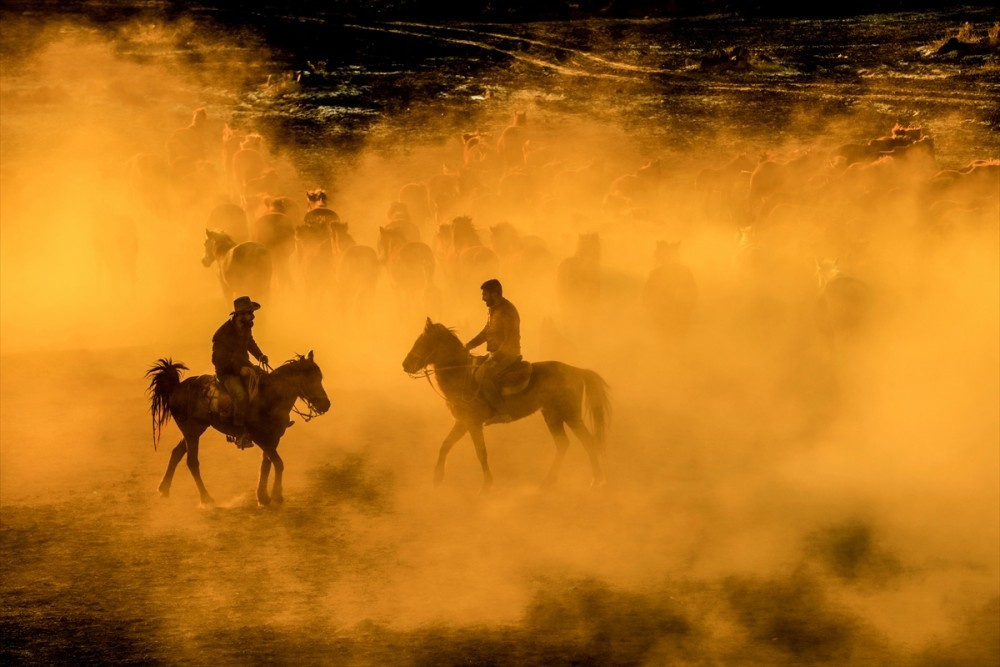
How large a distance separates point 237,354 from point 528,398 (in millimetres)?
3327

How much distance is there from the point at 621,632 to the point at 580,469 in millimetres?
4001

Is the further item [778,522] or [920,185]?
[920,185]

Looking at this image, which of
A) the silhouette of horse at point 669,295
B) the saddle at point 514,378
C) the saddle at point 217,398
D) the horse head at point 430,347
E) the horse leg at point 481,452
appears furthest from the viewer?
the silhouette of horse at point 669,295

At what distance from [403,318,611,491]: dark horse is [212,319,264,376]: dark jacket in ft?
6.17

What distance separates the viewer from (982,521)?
46.3 feet

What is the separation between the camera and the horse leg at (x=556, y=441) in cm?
1492

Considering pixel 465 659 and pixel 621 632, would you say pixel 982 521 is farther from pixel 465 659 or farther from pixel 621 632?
pixel 465 659

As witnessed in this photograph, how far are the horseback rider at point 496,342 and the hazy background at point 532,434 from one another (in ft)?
4.07

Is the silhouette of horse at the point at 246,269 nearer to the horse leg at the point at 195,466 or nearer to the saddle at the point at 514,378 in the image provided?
the horse leg at the point at 195,466

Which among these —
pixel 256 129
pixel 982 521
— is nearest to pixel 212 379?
pixel 982 521

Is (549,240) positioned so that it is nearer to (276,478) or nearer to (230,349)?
(276,478)

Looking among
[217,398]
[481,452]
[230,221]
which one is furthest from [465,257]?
[217,398]

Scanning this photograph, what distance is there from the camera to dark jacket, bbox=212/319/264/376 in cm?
1388

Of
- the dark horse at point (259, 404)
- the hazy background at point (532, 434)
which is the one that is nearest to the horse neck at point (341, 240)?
the hazy background at point (532, 434)
